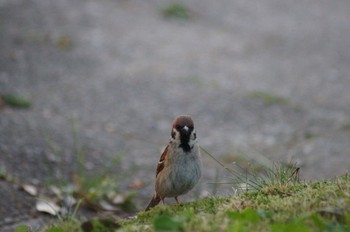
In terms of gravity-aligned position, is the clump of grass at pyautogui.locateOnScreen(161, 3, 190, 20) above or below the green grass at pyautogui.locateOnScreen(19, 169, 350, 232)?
above

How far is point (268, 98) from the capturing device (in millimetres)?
9797

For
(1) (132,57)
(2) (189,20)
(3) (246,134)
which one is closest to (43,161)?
(3) (246,134)

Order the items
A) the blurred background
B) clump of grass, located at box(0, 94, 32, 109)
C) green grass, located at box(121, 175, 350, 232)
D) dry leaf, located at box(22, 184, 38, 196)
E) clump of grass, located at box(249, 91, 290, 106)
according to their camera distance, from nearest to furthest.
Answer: green grass, located at box(121, 175, 350, 232)
dry leaf, located at box(22, 184, 38, 196)
the blurred background
clump of grass, located at box(0, 94, 32, 109)
clump of grass, located at box(249, 91, 290, 106)

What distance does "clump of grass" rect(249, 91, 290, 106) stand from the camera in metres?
9.70

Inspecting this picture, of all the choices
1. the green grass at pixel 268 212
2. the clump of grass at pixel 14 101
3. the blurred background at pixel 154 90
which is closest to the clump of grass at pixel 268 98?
the blurred background at pixel 154 90

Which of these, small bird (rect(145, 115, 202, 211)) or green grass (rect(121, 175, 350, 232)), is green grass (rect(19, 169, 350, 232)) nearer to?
green grass (rect(121, 175, 350, 232))

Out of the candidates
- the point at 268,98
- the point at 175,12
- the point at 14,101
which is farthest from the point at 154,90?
the point at 175,12

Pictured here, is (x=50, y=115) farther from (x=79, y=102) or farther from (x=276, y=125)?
(x=276, y=125)

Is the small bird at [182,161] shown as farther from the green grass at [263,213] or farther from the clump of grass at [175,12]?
the clump of grass at [175,12]

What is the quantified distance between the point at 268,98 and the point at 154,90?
5.36 feet

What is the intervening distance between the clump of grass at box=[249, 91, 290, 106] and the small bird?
5.07 metres

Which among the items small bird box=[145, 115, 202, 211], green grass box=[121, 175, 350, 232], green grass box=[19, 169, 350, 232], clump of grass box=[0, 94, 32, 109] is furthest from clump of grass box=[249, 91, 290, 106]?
green grass box=[121, 175, 350, 232]

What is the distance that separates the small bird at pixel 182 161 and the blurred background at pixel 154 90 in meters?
0.90

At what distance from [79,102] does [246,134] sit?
228 cm
